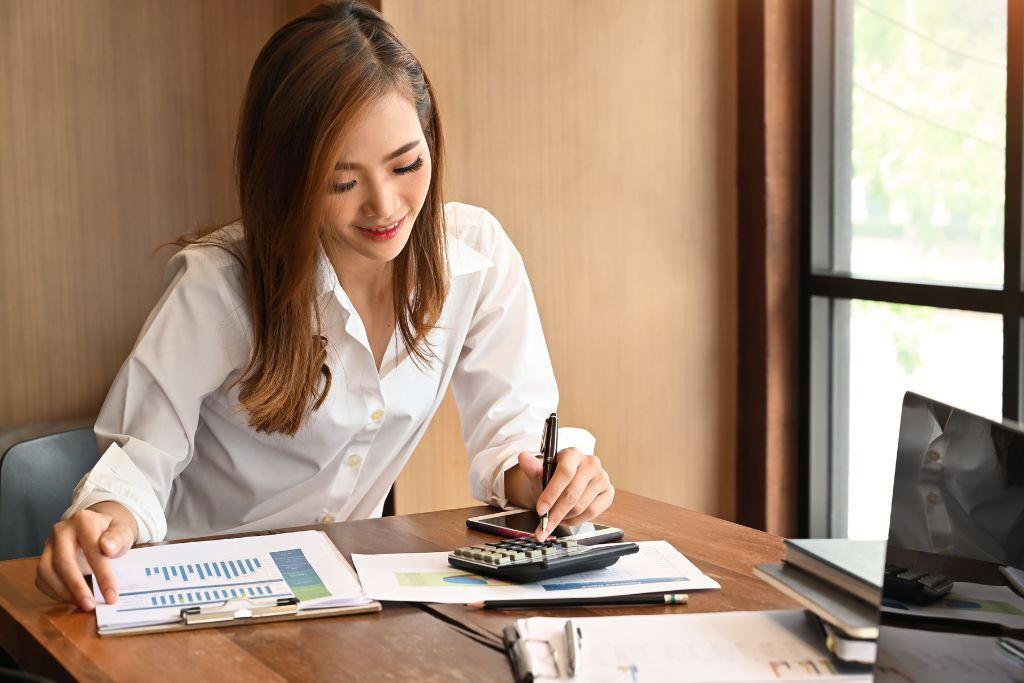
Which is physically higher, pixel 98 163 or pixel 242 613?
pixel 98 163

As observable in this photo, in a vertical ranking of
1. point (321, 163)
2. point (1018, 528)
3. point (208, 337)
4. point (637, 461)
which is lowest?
point (637, 461)

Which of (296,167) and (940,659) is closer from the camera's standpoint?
(940,659)

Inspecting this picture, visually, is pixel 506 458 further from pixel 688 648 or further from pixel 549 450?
pixel 688 648

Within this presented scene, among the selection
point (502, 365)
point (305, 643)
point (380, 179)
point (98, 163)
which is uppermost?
point (98, 163)

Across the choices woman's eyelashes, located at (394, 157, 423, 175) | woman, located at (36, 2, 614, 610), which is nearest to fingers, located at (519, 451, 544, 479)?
woman, located at (36, 2, 614, 610)

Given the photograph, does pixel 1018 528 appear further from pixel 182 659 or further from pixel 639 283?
pixel 639 283

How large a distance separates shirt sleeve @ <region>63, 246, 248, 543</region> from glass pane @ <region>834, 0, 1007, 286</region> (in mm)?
1815

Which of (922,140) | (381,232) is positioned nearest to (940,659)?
(381,232)

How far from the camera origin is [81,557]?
4.11ft

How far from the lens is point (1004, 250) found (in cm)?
253

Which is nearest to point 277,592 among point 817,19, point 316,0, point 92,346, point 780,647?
point 780,647

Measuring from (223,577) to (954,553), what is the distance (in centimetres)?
79

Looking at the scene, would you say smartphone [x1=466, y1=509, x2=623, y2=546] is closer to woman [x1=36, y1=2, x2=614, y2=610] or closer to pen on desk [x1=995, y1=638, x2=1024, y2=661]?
woman [x1=36, y1=2, x2=614, y2=610]

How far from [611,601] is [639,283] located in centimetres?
188
